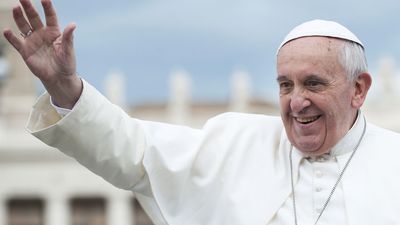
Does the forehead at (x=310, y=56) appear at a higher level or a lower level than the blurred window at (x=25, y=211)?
higher

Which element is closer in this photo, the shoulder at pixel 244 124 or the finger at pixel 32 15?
the finger at pixel 32 15

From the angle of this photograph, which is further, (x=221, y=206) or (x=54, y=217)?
(x=54, y=217)

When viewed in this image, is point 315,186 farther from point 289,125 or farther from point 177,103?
point 177,103

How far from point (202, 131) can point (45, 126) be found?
0.43m

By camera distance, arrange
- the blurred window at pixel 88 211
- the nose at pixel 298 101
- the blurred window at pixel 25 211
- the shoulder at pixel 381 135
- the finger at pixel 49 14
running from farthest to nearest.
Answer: the blurred window at pixel 25 211
the blurred window at pixel 88 211
the shoulder at pixel 381 135
the nose at pixel 298 101
the finger at pixel 49 14

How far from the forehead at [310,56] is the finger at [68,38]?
1.67ft

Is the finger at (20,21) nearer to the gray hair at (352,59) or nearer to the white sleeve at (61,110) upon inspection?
the white sleeve at (61,110)

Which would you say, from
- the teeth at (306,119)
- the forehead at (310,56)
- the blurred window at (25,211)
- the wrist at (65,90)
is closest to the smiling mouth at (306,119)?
the teeth at (306,119)

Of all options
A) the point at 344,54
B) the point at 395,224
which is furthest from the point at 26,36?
the point at 395,224

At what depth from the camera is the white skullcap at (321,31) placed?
301 centimetres

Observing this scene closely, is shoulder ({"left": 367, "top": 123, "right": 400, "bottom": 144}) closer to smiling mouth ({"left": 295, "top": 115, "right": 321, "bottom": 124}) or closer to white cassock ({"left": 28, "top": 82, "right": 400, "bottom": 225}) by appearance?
white cassock ({"left": 28, "top": 82, "right": 400, "bottom": 225})

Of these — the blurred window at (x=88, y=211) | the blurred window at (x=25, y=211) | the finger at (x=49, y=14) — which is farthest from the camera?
the blurred window at (x=25, y=211)

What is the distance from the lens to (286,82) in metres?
2.95

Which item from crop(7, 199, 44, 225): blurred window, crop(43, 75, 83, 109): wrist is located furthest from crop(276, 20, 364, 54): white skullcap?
crop(7, 199, 44, 225): blurred window
